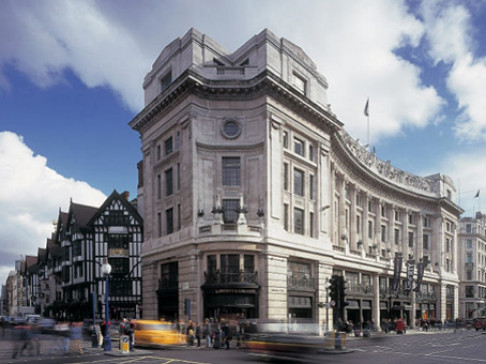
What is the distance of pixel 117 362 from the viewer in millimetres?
21766

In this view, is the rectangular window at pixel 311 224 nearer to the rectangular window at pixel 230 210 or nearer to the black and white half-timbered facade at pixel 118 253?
the rectangular window at pixel 230 210

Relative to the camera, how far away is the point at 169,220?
1660 inches

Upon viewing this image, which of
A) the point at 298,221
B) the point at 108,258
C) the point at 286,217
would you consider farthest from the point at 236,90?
the point at 108,258

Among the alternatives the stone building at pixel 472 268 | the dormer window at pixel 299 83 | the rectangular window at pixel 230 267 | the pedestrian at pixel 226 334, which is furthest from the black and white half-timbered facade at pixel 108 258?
the stone building at pixel 472 268

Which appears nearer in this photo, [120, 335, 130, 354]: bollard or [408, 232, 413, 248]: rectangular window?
[120, 335, 130, 354]: bollard

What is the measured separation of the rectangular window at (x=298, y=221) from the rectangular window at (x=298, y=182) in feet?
5.05

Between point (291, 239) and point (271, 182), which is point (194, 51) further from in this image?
point (291, 239)

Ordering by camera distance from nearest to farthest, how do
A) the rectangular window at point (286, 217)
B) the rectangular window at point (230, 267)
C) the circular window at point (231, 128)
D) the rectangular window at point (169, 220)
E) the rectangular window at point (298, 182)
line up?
the rectangular window at point (230, 267) → the circular window at point (231, 128) → the rectangular window at point (286, 217) → the rectangular window at point (298, 182) → the rectangular window at point (169, 220)

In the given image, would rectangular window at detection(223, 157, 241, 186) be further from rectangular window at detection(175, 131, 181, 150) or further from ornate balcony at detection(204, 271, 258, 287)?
ornate balcony at detection(204, 271, 258, 287)

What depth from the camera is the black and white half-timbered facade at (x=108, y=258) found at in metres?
55.5

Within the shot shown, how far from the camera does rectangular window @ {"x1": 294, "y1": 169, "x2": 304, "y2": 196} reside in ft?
136

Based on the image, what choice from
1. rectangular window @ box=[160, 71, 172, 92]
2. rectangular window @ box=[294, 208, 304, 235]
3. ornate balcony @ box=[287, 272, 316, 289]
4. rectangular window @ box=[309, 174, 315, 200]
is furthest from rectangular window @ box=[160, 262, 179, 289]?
rectangular window @ box=[160, 71, 172, 92]

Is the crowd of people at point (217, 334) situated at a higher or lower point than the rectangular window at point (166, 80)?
lower

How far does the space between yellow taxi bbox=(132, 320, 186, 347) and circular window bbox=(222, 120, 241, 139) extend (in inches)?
643
